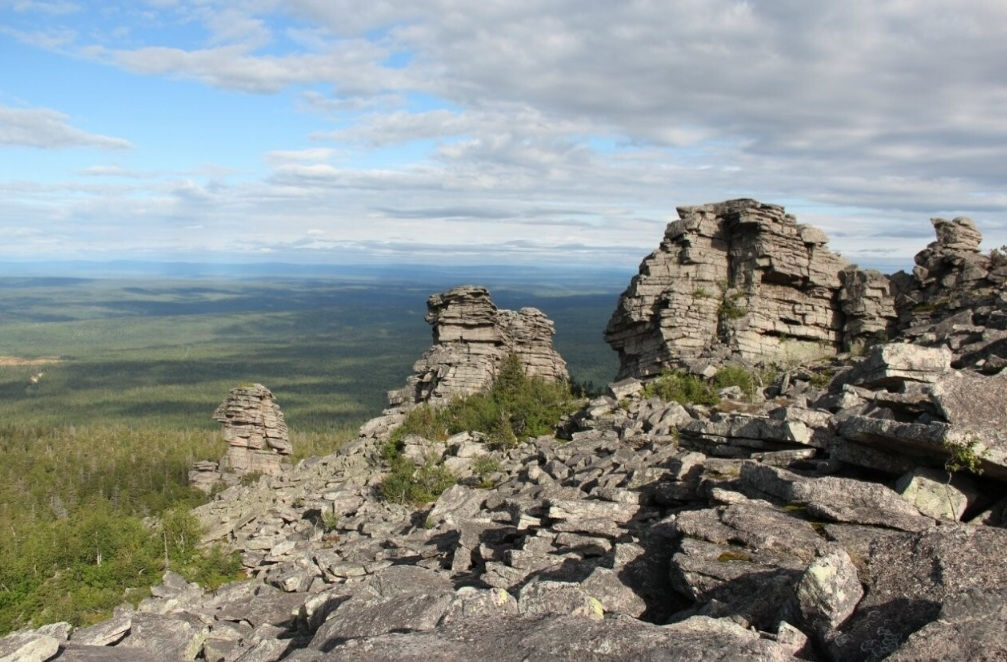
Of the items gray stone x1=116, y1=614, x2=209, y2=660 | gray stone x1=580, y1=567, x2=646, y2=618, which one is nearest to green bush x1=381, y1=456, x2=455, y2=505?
gray stone x1=116, y1=614, x2=209, y2=660

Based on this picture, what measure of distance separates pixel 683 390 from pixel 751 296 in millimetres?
8716

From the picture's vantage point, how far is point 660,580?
1383cm

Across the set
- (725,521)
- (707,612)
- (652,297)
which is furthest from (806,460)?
(652,297)

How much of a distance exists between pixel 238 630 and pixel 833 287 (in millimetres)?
33759

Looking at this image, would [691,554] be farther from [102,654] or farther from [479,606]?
[102,654]

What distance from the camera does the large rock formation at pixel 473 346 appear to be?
44.4 meters

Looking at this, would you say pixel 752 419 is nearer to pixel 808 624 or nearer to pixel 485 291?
pixel 808 624

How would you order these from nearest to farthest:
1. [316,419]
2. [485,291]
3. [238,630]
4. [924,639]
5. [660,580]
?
[924,639] → [660,580] → [238,630] → [485,291] → [316,419]

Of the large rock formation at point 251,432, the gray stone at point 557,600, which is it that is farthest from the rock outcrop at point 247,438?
the gray stone at point 557,600

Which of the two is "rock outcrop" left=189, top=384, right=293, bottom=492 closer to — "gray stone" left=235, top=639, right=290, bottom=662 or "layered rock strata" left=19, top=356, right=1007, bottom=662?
"layered rock strata" left=19, top=356, right=1007, bottom=662

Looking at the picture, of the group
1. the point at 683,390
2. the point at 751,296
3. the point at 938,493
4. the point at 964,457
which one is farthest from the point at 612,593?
Result: the point at 751,296

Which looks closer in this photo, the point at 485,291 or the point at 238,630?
the point at 238,630

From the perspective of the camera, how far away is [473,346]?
1817 inches

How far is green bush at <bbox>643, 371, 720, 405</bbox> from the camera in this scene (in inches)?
1282
